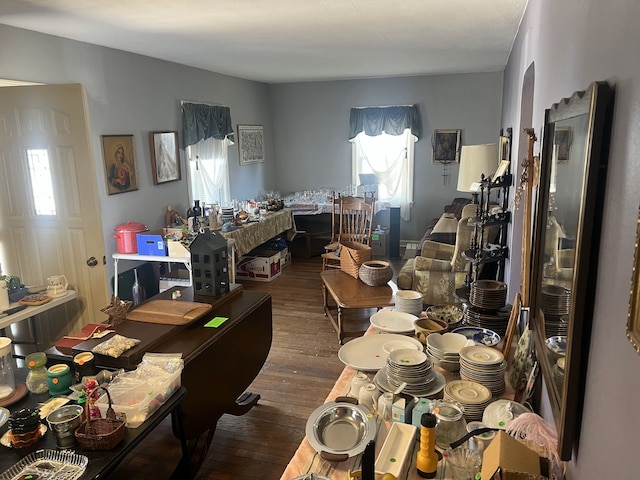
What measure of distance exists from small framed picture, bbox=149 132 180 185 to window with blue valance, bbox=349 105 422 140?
9.66ft

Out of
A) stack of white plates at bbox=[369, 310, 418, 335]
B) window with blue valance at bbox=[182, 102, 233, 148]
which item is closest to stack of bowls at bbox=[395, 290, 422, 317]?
stack of white plates at bbox=[369, 310, 418, 335]

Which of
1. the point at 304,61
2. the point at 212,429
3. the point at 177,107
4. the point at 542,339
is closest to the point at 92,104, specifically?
the point at 177,107

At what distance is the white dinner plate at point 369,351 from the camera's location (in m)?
1.88

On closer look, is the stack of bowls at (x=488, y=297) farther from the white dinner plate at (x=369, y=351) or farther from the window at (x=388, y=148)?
the window at (x=388, y=148)

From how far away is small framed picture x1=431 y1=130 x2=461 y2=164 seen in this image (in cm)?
683

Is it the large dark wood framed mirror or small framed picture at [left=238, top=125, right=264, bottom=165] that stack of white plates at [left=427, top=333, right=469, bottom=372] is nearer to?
the large dark wood framed mirror

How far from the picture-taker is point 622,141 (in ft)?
2.70

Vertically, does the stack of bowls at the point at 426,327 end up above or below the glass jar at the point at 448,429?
above

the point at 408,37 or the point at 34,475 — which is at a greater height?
the point at 408,37

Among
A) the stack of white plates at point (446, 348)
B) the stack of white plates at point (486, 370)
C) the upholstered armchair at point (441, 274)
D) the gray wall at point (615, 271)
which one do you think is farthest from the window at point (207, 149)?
the gray wall at point (615, 271)

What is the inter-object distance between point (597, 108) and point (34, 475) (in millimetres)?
1694

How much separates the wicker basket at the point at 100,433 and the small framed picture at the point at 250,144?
5559 millimetres

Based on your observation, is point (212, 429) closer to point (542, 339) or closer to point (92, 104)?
point (542, 339)

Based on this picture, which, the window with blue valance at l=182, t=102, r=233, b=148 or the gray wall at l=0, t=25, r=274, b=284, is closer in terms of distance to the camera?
the gray wall at l=0, t=25, r=274, b=284
